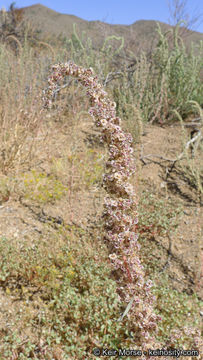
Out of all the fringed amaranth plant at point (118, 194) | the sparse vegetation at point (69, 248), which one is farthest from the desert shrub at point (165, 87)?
the fringed amaranth plant at point (118, 194)

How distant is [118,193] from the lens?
1.10m

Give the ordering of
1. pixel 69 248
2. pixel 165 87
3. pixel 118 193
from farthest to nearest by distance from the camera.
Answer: pixel 165 87 < pixel 69 248 < pixel 118 193

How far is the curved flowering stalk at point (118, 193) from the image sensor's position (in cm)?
102

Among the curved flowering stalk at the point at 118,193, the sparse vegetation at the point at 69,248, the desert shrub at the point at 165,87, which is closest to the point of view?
the curved flowering stalk at the point at 118,193

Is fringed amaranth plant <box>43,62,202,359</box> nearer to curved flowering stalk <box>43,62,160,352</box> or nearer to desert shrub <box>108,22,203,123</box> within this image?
curved flowering stalk <box>43,62,160,352</box>

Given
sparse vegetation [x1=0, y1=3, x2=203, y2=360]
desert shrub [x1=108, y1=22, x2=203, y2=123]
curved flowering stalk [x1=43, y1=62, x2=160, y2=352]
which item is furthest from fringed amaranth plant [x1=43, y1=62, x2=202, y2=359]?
desert shrub [x1=108, y1=22, x2=203, y2=123]

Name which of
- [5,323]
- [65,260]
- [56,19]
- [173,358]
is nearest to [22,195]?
[65,260]

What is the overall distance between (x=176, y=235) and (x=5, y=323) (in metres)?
1.80

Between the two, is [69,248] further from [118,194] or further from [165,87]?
[165,87]

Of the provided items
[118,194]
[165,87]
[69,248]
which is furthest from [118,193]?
[165,87]

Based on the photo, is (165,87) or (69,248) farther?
(165,87)

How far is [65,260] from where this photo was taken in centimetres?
259

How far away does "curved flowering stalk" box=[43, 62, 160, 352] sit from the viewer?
3.36 ft

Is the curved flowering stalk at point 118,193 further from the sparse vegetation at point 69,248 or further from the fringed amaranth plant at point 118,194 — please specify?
the sparse vegetation at point 69,248
